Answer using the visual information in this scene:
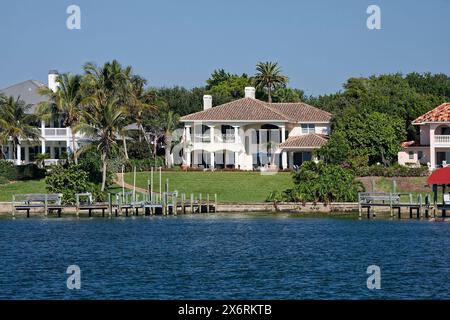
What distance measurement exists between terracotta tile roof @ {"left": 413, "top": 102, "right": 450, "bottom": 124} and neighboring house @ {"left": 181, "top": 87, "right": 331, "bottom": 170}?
30.9ft

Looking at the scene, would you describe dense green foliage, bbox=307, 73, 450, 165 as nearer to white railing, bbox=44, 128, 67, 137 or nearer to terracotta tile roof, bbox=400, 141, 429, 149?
terracotta tile roof, bbox=400, 141, 429, 149

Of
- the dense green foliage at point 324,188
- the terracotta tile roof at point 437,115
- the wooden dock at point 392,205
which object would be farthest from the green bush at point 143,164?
the wooden dock at point 392,205

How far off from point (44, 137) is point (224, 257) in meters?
51.5

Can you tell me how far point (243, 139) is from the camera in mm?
98625

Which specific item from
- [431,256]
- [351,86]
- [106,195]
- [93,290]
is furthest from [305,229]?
[351,86]

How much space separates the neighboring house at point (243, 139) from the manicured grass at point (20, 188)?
17.1 metres

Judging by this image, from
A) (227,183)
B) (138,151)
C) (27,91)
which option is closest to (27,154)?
(27,91)

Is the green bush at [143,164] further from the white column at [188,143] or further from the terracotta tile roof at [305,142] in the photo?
the terracotta tile roof at [305,142]

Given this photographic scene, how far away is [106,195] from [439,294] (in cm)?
4501

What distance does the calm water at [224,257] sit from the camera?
38.8m

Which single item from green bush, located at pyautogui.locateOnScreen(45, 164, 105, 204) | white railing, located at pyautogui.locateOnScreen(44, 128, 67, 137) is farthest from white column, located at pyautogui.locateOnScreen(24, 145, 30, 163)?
green bush, located at pyautogui.locateOnScreen(45, 164, 105, 204)

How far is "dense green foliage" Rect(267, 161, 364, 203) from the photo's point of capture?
75.6 metres
